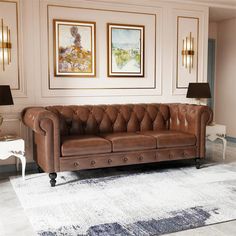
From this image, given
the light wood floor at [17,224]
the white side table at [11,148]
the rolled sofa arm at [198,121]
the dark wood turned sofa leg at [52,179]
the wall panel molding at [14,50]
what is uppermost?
the wall panel molding at [14,50]

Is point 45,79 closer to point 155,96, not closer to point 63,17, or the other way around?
point 63,17

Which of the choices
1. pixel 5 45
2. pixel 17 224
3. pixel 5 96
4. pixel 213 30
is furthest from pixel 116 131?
pixel 213 30

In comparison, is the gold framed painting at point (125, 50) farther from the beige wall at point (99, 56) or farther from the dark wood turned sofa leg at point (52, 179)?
the dark wood turned sofa leg at point (52, 179)

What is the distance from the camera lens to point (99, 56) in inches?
186

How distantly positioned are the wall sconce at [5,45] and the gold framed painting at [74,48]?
597mm

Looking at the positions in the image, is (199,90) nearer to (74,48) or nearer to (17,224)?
(74,48)

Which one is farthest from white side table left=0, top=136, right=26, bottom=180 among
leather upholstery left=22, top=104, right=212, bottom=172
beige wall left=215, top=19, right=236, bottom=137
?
beige wall left=215, top=19, right=236, bottom=137

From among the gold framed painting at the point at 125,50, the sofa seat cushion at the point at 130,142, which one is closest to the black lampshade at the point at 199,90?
the gold framed painting at the point at 125,50

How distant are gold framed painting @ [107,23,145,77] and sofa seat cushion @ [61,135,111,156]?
1.33 meters

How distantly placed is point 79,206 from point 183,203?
3.08 feet

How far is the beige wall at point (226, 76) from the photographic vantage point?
6359 mm

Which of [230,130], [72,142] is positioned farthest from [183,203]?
[230,130]

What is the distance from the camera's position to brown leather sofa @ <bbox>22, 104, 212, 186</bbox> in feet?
11.9

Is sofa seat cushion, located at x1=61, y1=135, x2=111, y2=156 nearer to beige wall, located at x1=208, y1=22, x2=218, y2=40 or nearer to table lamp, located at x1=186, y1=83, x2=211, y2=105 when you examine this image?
table lamp, located at x1=186, y1=83, x2=211, y2=105
